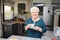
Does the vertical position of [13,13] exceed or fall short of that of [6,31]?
it exceeds it

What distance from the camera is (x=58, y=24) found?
3.25m

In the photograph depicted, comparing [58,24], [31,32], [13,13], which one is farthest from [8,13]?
[31,32]

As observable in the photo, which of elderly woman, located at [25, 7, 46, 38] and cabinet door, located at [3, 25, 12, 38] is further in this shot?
cabinet door, located at [3, 25, 12, 38]

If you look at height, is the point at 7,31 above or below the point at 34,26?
below

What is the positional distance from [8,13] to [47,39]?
5.17 meters

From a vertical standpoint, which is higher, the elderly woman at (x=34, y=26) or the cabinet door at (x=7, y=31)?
the elderly woman at (x=34, y=26)

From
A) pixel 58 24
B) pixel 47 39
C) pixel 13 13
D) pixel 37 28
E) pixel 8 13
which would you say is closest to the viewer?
pixel 47 39

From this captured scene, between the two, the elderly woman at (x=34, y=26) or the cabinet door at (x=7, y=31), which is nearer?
the elderly woman at (x=34, y=26)

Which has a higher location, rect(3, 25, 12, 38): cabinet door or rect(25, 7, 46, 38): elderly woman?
rect(25, 7, 46, 38): elderly woman

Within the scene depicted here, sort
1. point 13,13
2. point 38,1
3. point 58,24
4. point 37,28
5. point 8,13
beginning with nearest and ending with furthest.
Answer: point 37,28 < point 58,24 < point 38,1 < point 8,13 < point 13,13

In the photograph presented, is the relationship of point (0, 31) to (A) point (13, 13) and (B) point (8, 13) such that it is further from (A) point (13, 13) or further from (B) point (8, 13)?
(A) point (13, 13)

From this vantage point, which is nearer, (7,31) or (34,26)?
(34,26)

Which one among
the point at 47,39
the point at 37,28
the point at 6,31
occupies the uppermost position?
the point at 37,28

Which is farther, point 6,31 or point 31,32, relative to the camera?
point 6,31
